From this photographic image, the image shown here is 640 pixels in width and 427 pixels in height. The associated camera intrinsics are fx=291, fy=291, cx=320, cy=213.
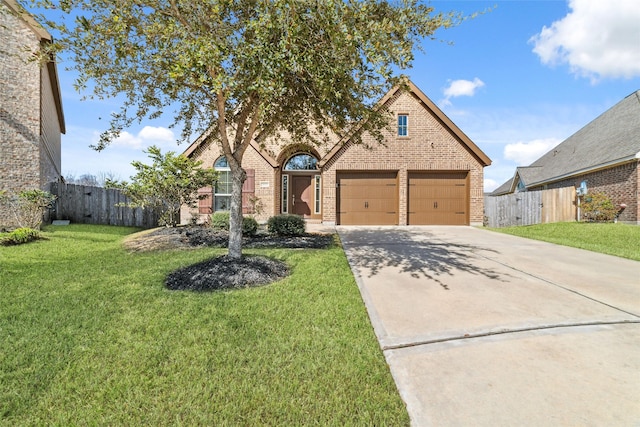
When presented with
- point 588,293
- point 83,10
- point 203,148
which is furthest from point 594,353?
point 203,148

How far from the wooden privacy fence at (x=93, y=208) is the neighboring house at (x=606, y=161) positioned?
20029 millimetres

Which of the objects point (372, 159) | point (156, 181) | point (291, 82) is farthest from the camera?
point (372, 159)

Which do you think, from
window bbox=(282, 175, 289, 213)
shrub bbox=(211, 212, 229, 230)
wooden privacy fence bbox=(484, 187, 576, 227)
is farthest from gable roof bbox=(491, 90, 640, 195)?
shrub bbox=(211, 212, 229, 230)

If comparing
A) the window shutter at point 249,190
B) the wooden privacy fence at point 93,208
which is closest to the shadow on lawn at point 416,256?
the window shutter at point 249,190

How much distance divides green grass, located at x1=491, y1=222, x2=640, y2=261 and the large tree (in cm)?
681

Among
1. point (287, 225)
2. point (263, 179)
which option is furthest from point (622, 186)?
point (263, 179)

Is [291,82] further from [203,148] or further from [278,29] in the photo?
[203,148]

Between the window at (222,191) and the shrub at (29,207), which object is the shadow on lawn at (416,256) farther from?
the shrub at (29,207)

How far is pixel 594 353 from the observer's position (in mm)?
2412

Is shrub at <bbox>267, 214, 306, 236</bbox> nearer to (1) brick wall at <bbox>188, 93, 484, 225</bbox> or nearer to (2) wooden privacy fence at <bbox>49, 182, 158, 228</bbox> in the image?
(1) brick wall at <bbox>188, 93, 484, 225</bbox>

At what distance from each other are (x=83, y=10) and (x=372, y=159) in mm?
10065

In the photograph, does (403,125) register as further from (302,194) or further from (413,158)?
(302,194)

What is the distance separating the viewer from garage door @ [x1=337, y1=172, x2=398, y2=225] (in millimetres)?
12578

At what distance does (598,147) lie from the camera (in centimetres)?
1483
